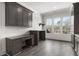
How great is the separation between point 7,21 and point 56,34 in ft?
15.2

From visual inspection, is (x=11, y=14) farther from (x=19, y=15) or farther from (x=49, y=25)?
(x=49, y=25)

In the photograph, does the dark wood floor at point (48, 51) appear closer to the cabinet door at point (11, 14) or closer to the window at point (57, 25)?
the cabinet door at point (11, 14)

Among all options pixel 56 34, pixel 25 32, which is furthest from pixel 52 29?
pixel 25 32

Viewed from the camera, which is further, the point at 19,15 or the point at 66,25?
the point at 66,25

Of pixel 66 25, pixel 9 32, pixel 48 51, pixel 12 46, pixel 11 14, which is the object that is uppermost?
pixel 11 14

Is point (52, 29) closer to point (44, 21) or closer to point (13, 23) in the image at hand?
point (44, 21)

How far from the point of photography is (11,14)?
284 centimetres

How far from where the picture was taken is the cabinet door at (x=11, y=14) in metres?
2.73

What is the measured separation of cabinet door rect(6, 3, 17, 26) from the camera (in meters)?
2.73

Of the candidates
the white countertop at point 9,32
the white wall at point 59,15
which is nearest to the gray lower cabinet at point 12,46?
A: the white countertop at point 9,32

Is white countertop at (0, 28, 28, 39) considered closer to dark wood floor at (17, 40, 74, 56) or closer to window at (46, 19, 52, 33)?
dark wood floor at (17, 40, 74, 56)

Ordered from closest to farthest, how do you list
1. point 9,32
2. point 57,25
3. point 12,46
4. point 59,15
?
point 12,46, point 9,32, point 59,15, point 57,25

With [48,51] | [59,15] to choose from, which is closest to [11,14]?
[48,51]

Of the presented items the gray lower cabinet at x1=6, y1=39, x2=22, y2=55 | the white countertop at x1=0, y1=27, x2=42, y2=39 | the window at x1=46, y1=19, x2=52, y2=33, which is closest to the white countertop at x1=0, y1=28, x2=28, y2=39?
the white countertop at x1=0, y1=27, x2=42, y2=39
